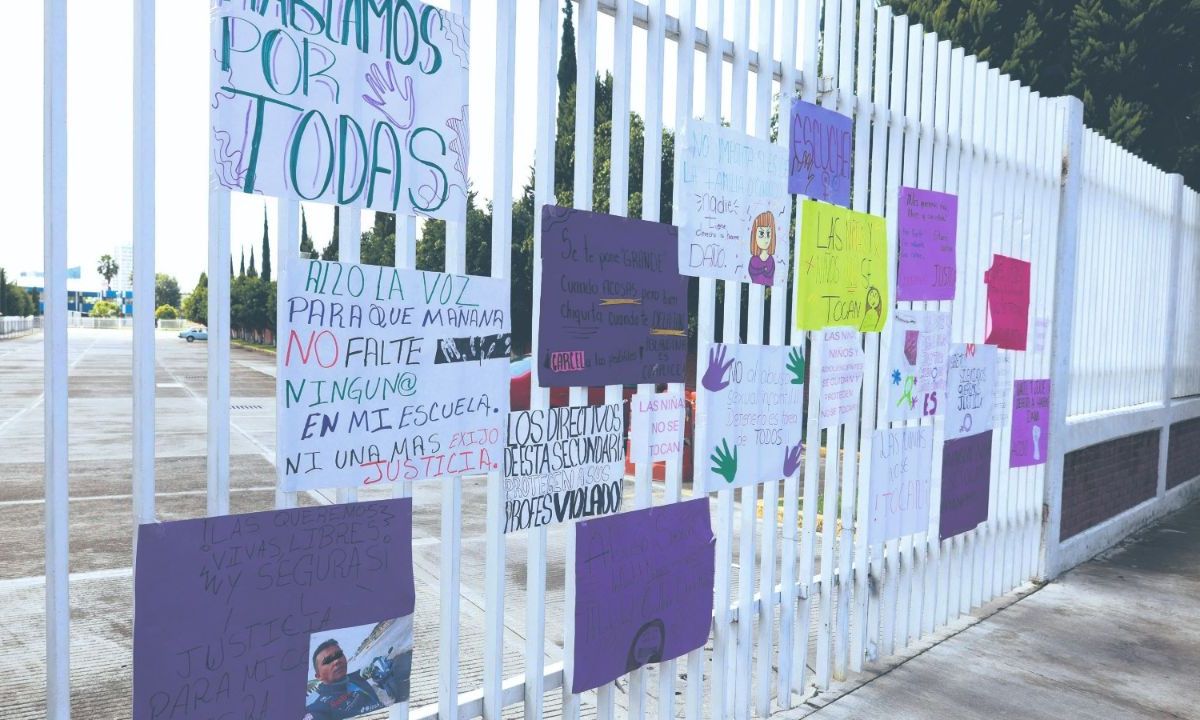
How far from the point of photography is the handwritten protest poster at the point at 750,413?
12.0 feet

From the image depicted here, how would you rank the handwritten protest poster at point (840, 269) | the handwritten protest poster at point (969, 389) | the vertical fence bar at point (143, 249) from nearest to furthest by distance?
the vertical fence bar at point (143, 249)
the handwritten protest poster at point (840, 269)
the handwritten protest poster at point (969, 389)

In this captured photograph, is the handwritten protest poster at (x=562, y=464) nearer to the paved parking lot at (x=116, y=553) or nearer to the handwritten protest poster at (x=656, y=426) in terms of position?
the handwritten protest poster at (x=656, y=426)

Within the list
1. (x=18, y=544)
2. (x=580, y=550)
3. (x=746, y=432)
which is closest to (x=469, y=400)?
(x=580, y=550)

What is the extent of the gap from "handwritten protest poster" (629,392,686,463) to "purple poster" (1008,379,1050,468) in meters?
3.51

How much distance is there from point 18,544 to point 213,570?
6807 mm

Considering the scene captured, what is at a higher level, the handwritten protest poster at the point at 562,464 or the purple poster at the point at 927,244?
the purple poster at the point at 927,244

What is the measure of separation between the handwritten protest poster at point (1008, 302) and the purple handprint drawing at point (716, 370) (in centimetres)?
265

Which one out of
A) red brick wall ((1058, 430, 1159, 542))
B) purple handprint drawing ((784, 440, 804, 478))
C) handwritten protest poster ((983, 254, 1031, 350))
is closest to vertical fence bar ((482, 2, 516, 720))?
purple handprint drawing ((784, 440, 804, 478))

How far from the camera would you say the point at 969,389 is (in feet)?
18.0

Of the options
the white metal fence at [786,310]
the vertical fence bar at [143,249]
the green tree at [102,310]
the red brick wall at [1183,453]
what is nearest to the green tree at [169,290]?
the green tree at [102,310]

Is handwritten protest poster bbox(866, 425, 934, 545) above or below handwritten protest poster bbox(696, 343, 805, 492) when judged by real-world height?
below

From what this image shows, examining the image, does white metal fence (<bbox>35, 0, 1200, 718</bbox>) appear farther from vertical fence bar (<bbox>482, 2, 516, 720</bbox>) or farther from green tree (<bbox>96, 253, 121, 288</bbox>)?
green tree (<bbox>96, 253, 121, 288</bbox>)

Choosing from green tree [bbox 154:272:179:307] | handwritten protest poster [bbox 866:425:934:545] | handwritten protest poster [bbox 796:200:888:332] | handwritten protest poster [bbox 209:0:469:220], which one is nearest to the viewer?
handwritten protest poster [bbox 209:0:469:220]

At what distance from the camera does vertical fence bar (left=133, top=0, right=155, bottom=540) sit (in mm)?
2086
